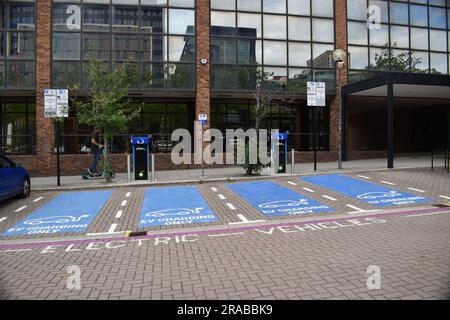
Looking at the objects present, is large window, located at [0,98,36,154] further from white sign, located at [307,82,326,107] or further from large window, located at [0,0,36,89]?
white sign, located at [307,82,326,107]

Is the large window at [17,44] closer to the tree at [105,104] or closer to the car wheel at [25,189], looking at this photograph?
the tree at [105,104]

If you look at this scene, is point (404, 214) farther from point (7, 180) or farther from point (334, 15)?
point (334, 15)

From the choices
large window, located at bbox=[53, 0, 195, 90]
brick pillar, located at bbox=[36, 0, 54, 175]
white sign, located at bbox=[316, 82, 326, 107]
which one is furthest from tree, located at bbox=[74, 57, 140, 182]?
white sign, located at bbox=[316, 82, 326, 107]

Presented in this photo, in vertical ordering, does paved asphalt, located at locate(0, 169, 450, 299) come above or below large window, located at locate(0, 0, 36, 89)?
below

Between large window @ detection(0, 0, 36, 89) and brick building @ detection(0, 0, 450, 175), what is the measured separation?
5 centimetres

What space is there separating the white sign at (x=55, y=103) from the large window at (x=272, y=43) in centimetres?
753

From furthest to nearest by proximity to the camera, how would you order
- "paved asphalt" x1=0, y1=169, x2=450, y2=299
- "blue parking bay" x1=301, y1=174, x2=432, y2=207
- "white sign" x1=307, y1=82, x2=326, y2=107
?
1. "white sign" x1=307, y1=82, x2=326, y2=107
2. "blue parking bay" x1=301, y1=174, x2=432, y2=207
3. "paved asphalt" x1=0, y1=169, x2=450, y2=299

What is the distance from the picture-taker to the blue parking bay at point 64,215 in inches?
333

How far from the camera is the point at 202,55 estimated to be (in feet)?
63.2

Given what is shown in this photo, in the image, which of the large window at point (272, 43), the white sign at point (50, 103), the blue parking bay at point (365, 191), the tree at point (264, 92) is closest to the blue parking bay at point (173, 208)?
the blue parking bay at point (365, 191)

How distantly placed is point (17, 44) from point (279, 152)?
13140 mm

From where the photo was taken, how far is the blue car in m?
10.6
